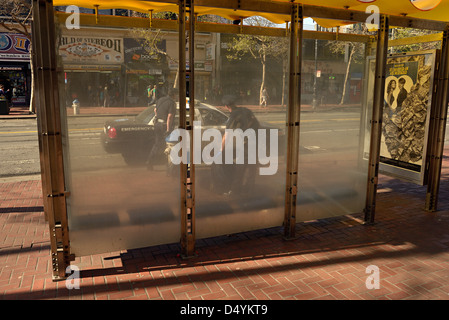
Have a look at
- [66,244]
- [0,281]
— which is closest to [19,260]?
[0,281]

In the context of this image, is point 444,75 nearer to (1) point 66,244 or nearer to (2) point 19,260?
(1) point 66,244

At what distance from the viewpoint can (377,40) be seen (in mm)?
5578

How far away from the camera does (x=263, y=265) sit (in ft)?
15.4

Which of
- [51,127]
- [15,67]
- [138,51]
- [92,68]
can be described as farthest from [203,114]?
[15,67]

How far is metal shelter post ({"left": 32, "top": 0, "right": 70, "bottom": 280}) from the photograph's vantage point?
3859mm

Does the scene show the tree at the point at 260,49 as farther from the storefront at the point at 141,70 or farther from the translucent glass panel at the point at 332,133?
the storefront at the point at 141,70

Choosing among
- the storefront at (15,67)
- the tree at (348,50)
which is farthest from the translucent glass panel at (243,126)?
the storefront at (15,67)

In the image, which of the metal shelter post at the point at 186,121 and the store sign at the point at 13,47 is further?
the store sign at the point at 13,47

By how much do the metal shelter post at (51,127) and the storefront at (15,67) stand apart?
27.2 metres

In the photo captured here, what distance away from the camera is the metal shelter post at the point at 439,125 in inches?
242

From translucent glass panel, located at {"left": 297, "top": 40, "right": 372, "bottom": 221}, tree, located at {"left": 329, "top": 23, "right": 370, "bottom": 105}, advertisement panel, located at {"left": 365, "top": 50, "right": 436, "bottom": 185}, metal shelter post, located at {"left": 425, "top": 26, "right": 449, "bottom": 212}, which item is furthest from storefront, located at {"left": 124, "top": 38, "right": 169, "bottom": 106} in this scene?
metal shelter post, located at {"left": 425, "top": 26, "right": 449, "bottom": 212}

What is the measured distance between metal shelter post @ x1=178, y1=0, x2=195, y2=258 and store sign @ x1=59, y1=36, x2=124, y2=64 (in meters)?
0.69

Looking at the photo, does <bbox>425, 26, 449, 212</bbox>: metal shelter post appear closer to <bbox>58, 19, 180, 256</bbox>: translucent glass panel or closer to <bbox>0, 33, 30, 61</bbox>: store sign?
<bbox>58, 19, 180, 256</bbox>: translucent glass panel
